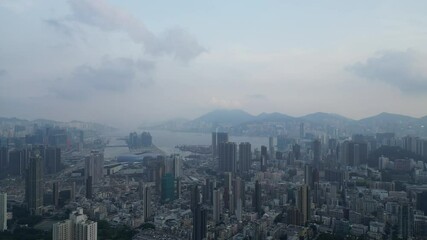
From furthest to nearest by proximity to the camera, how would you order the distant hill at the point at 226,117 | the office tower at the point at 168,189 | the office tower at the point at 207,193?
the distant hill at the point at 226,117
the office tower at the point at 168,189
the office tower at the point at 207,193

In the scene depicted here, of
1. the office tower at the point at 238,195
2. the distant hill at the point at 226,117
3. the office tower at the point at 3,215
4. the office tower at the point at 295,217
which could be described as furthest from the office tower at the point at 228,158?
the distant hill at the point at 226,117

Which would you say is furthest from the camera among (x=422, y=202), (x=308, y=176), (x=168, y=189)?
(x=308, y=176)

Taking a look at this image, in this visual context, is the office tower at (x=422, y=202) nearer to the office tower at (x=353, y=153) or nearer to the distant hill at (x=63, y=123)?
the office tower at (x=353, y=153)

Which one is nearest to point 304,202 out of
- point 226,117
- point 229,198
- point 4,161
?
point 229,198

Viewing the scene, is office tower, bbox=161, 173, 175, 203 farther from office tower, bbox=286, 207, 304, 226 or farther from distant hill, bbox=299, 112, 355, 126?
distant hill, bbox=299, 112, 355, 126

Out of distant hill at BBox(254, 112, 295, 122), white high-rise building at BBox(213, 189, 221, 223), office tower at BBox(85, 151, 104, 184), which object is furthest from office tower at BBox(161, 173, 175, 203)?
distant hill at BBox(254, 112, 295, 122)

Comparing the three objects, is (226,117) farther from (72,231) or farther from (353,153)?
(72,231)
